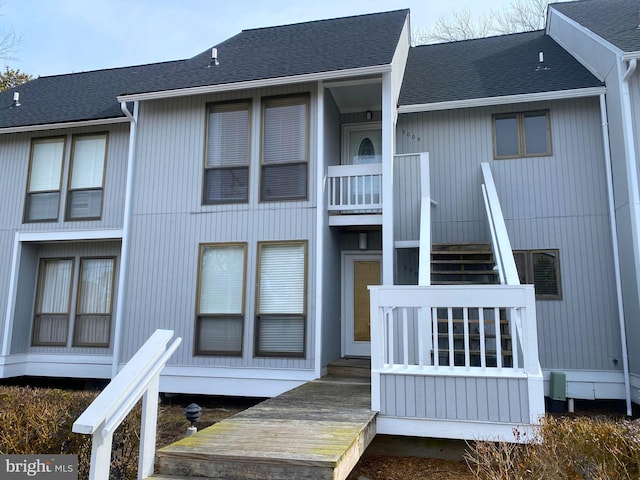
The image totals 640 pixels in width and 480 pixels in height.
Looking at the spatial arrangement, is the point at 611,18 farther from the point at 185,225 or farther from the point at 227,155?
the point at 185,225

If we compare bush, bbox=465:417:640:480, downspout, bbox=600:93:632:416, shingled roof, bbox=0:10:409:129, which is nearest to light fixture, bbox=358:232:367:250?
shingled roof, bbox=0:10:409:129

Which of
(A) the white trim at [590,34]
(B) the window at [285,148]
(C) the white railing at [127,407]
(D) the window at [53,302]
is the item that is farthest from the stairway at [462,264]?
(D) the window at [53,302]

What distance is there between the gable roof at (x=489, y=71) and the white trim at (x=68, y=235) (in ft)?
20.2

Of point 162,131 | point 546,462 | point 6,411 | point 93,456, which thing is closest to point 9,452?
point 6,411

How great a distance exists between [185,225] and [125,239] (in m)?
1.19

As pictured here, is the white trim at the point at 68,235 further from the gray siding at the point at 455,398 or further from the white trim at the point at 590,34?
the white trim at the point at 590,34

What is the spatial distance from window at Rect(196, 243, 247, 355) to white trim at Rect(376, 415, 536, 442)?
3.64 m

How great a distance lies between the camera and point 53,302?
973 centimetres

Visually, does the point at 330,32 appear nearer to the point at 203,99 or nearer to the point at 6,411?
the point at 203,99

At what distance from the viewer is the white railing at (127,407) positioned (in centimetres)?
279

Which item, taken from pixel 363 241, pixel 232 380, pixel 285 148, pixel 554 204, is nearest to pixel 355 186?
pixel 363 241

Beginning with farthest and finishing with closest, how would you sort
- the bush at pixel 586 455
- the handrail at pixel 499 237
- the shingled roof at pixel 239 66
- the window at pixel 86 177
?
the window at pixel 86 177
the shingled roof at pixel 239 66
the handrail at pixel 499 237
the bush at pixel 586 455

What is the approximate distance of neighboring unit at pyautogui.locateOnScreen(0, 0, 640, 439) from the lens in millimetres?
7660

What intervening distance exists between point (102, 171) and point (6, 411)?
6.75 metres
